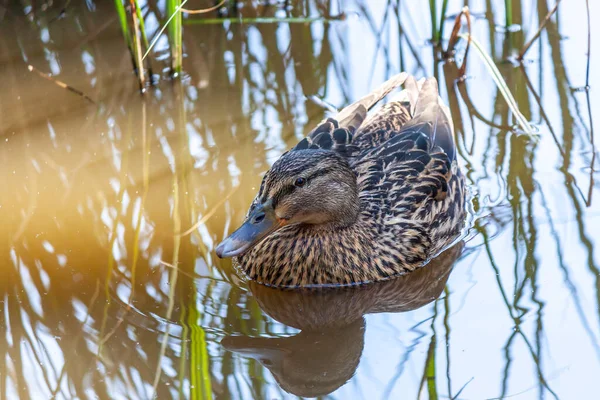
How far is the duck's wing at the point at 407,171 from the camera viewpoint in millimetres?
5727

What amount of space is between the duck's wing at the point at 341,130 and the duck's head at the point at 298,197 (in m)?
0.62

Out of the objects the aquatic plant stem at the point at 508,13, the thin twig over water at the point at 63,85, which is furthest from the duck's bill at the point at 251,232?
the aquatic plant stem at the point at 508,13

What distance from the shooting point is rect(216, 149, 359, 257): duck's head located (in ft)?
16.3

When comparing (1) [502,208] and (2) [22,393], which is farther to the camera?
(1) [502,208]

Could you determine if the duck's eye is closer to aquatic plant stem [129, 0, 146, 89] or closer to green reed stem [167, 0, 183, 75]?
green reed stem [167, 0, 183, 75]

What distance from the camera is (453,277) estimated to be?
545 cm

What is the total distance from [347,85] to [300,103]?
488 millimetres

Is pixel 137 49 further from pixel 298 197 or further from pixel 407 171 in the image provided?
pixel 298 197

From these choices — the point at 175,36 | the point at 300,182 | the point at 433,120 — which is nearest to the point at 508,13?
the point at 433,120

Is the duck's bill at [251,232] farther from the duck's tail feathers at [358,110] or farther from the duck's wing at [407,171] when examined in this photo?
the duck's tail feathers at [358,110]

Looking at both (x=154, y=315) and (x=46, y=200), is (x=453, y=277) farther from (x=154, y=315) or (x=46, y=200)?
(x=46, y=200)

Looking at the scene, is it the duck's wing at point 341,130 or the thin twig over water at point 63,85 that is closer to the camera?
the duck's wing at point 341,130

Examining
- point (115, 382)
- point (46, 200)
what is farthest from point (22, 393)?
point (46, 200)

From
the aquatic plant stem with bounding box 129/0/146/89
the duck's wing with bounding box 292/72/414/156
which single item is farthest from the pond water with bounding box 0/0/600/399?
the duck's wing with bounding box 292/72/414/156
